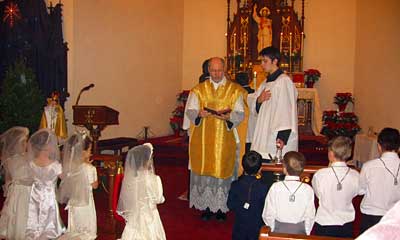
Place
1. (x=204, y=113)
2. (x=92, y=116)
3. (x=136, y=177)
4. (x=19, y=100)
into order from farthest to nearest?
(x=19, y=100), (x=92, y=116), (x=204, y=113), (x=136, y=177)

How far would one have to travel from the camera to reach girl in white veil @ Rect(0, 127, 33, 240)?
4.75 metres

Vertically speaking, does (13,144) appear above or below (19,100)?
below

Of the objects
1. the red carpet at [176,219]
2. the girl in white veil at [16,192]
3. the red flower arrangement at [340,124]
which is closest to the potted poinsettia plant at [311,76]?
the red flower arrangement at [340,124]

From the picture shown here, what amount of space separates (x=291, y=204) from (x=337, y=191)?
0.48 metres

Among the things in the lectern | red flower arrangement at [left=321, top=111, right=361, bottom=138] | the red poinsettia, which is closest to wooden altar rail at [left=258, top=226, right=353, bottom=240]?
the lectern

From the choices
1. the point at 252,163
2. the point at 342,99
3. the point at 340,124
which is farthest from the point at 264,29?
the point at 252,163

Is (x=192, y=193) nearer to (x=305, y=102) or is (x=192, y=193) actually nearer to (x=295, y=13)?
(x=305, y=102)

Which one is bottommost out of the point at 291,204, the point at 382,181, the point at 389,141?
the point at 291,204

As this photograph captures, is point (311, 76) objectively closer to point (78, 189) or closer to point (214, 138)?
point (214, 138)

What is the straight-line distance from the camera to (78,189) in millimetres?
4895

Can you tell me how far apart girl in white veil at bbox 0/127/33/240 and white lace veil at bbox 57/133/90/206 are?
356 mm

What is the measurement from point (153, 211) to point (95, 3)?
7225mm

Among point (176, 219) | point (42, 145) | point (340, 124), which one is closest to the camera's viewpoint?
point (42, 145)

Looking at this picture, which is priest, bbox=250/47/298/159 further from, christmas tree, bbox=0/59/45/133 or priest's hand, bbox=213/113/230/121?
christmas tree, bbox=0/59/45/133
